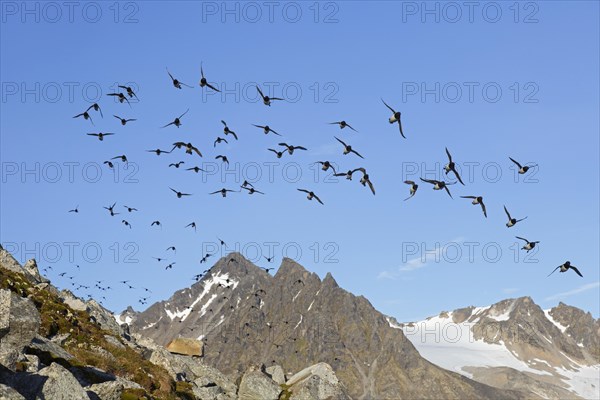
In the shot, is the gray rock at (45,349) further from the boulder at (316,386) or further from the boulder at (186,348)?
the boulder at (186,348)

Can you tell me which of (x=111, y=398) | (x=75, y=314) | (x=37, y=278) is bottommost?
(x=111, y=398)

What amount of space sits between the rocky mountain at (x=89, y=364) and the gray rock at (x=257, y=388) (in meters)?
0.08

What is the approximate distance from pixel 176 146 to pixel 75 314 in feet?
52.6

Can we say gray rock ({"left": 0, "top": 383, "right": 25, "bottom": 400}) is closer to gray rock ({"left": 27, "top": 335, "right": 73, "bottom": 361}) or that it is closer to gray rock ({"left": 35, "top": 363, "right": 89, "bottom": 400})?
gray rock ({"left": 35, "top": 363, "right": 89, "bottom": 400})

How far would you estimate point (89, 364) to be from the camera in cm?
3825

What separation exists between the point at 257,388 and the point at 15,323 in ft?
102

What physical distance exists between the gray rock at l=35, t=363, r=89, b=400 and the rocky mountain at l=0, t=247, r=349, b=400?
0.11 feet

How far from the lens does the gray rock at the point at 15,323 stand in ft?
84.7

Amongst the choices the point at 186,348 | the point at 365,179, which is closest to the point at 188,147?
the point at 365,179

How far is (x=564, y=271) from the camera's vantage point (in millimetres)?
41938

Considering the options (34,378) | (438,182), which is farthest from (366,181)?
(34,378)

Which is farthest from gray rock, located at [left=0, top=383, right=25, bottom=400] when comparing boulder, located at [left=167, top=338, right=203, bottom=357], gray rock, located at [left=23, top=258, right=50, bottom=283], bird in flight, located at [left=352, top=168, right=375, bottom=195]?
boulder, located at [left=167, top=338, right=203, bottom=357]

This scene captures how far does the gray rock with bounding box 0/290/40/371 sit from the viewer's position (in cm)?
2583

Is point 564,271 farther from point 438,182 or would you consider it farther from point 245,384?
point 245,384
